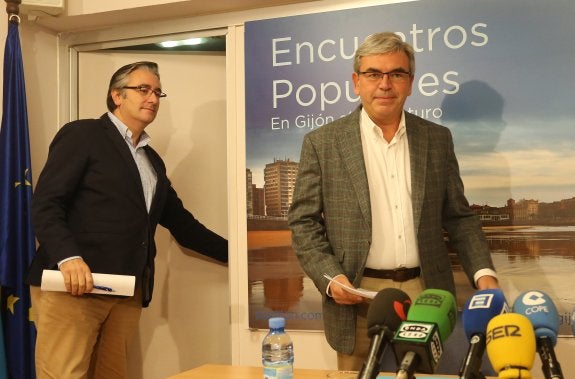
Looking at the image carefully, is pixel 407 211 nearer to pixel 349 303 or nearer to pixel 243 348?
pixel 349 303

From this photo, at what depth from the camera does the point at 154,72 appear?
3340 millimetres

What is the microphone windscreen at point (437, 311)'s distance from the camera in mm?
1349

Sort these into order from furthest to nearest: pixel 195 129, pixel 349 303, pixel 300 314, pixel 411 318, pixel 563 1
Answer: pixel 195 129, pixel 300 314, pixel 563 1, pixel 349 303, pixel 411 318

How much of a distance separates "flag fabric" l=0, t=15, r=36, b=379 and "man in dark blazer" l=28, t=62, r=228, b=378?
40cm

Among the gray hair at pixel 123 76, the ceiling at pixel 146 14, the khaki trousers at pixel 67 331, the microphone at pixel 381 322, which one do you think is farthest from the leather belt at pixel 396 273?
the ceiling at pixel 146 14

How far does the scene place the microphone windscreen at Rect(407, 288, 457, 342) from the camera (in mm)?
1349

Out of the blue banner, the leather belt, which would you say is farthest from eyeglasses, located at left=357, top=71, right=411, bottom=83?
the blue banner

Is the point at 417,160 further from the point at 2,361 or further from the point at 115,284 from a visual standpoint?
the point at 2,361

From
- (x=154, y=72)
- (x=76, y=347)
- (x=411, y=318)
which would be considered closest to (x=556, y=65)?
(x=154, y=72)

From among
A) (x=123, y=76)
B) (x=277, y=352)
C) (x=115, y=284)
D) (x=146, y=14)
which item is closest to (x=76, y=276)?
(x=115, y=284)

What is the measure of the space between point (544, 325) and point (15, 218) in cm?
294

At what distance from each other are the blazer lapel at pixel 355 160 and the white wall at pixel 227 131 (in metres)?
1.18

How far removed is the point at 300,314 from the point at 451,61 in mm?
1472

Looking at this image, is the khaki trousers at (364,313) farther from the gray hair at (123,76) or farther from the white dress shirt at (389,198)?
the gray hair at (123,76)
